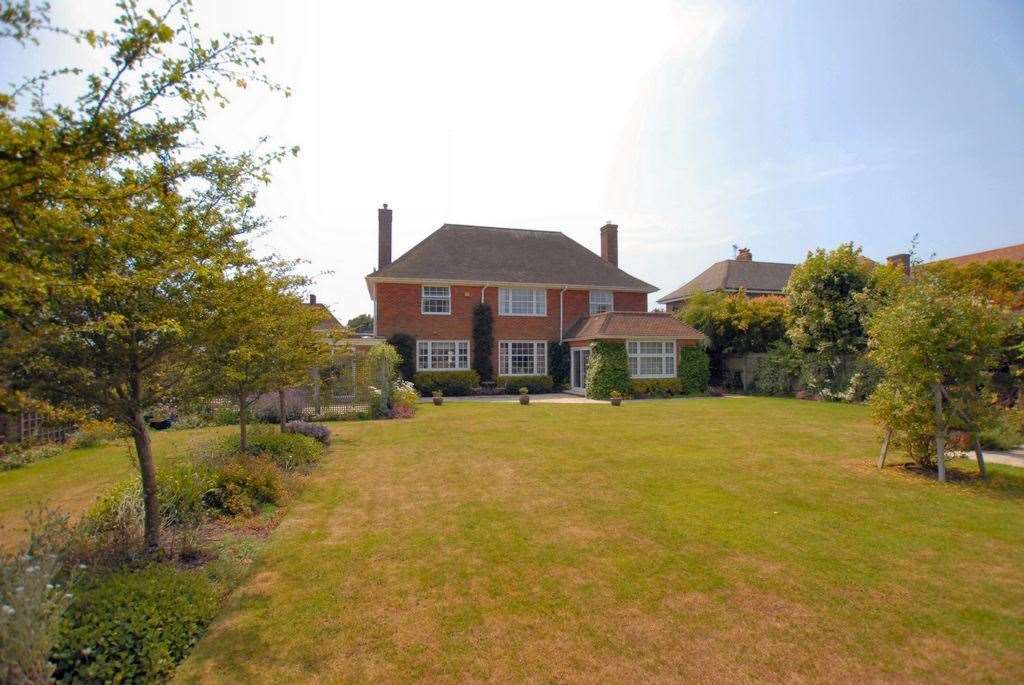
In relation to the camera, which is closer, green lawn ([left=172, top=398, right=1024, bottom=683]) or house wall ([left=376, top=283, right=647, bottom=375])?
green lawn ([left=172, top=398, right=1024, bottom=683])

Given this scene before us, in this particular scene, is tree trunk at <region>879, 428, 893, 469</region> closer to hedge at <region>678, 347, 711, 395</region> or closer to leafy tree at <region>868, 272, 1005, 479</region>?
leafy tree at <region>868, 272, 1005, 479</region>

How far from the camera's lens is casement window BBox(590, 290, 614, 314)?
3088 cm

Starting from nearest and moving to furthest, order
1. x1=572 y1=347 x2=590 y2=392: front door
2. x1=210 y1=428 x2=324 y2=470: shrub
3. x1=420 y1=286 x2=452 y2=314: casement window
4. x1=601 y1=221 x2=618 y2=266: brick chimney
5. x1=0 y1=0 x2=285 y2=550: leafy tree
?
x1=0 y1=0 x2=285 y2=550: leafy tree, x1=210 y1=428 x2=324 y2=470: shrub, x1=572 y1=347 x2=590 y2=392: front door, x1=420 y1=286 x2=452 y2=314: casement window, x1=601 y1=221 x2=618 y2=266: brick chimney

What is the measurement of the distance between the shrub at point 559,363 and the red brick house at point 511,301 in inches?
11.6

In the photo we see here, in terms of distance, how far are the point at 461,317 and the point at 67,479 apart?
1962 centimetres

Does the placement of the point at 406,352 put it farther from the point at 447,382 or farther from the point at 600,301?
the point at 600,301

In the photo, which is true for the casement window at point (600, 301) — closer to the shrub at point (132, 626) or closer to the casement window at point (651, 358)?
the casement window at point (651, 358)

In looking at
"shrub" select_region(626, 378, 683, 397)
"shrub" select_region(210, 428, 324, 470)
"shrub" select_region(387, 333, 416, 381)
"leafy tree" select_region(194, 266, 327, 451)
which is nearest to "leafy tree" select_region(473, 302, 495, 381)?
"shrub" select_region(387, 333, 416, 381)

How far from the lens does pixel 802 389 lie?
25.0 metres

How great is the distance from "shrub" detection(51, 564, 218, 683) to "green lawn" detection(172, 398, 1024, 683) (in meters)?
0.22

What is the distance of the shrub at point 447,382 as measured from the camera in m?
26.9

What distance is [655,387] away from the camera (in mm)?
25922

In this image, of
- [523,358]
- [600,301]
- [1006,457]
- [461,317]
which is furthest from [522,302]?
[1006,457]

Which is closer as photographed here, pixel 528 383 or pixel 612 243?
pixel 528 383
